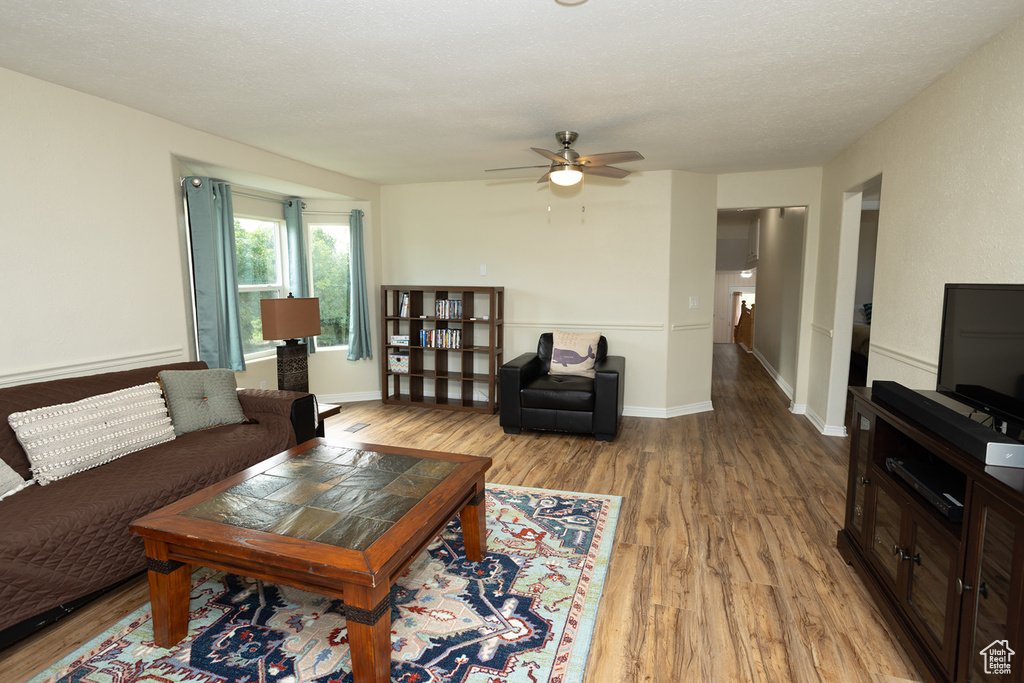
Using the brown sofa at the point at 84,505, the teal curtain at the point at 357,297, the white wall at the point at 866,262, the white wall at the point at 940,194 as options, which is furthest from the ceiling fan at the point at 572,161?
the white wall at the point at 866,262

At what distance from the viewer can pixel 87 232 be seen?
2990 millimetres

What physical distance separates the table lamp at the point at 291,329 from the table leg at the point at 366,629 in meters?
2.66

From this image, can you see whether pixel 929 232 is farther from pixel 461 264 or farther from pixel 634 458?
pixel 461 264

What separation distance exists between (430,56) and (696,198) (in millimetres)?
3468

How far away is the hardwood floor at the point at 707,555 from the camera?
1853 mm

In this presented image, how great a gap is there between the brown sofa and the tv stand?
3029 mm

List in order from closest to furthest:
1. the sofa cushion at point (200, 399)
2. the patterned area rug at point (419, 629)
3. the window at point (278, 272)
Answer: the patterned area rug at point (419, 629) → the sofa cushion at point (200, 399) → the window at point (278, 272)

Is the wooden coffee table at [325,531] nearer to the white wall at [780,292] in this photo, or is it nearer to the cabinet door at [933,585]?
the cabinet door at [933,585]

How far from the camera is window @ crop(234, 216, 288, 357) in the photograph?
4910 mm

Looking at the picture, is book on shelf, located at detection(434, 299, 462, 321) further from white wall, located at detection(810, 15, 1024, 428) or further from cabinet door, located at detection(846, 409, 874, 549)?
cabinet door, located at detection(846, 409, 874, 549)

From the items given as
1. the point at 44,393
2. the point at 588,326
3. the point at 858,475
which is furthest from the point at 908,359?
the point at 44,393

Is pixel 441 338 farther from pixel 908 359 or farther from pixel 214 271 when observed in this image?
pixel 908 359

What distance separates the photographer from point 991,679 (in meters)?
1.41

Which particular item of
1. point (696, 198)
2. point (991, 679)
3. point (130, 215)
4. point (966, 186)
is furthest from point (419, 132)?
point (991, 679)
